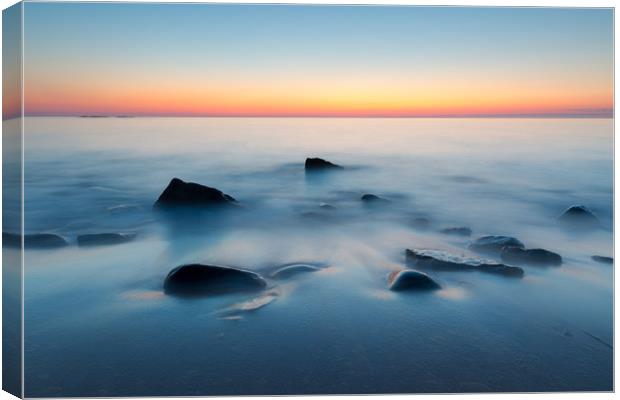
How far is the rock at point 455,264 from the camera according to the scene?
3.91m

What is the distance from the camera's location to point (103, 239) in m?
4.50

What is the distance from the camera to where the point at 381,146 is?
21.4 ft

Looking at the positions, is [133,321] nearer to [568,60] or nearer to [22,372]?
[22,372]

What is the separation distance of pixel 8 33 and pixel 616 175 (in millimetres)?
3702

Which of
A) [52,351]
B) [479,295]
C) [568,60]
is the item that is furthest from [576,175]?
[52,351]

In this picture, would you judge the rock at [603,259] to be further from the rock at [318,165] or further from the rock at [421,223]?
the rock at [318,165]

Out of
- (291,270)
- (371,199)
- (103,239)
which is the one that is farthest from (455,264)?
(103,239)

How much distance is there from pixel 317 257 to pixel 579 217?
7.97ft

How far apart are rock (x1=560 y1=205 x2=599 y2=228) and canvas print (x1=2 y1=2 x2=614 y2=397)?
24mm

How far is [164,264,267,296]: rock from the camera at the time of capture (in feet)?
11.5

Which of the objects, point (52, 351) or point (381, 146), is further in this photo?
point (381, 146)

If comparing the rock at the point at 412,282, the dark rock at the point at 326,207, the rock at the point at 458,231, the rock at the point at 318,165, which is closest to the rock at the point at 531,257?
the rock at the point at 458,231

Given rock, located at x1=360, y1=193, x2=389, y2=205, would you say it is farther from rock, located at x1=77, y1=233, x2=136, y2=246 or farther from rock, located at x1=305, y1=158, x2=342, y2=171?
rock, located at x1=77, y1=233, x2=136, y2=246

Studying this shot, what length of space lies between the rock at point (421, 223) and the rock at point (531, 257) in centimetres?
80
